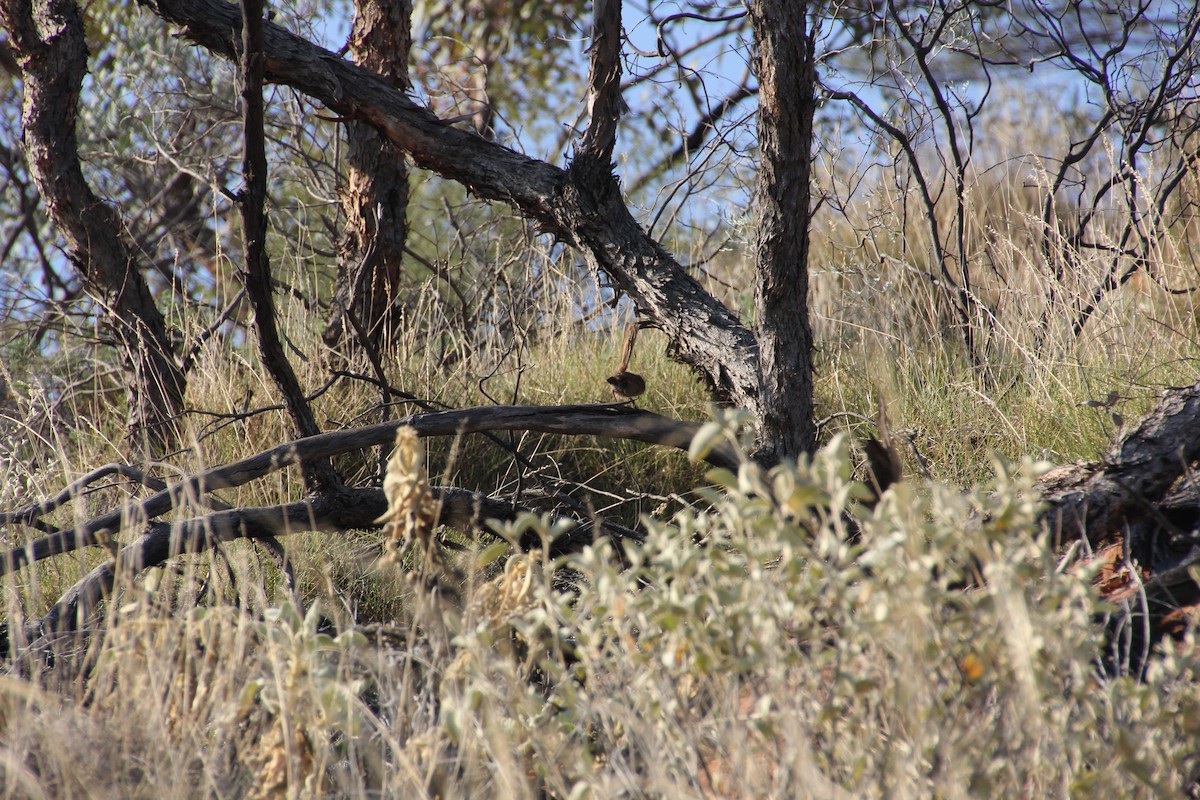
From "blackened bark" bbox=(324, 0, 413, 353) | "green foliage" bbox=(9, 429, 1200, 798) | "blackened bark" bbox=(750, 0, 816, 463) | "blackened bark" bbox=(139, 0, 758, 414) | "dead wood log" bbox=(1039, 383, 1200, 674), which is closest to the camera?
"green foliage" bbox=(9, 429, 1200, 798)

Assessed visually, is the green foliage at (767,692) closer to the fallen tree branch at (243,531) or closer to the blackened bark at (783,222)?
the fallen tree branch at (243,531)

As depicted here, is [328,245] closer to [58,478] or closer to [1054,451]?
[58,478]

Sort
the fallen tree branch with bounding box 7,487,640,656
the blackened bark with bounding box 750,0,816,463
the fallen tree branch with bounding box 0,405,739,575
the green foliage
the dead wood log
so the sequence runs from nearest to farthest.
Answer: the green foliage → the dead wood log → the fallen tree branch with bounding box 7,487,640,656 → the fallen tree branch with bounding box 0,405,739,575 → the blackened bark with bounding box 750,0,816,463

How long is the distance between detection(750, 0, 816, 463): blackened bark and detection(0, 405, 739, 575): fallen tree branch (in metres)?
0.22

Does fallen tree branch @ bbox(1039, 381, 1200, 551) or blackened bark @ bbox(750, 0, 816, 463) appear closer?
fallen tree branch @ bbox(1039, 381, 1200, 551)

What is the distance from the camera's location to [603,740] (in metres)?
1.56

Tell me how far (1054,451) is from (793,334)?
1.00 m

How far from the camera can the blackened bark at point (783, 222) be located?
7.71ft

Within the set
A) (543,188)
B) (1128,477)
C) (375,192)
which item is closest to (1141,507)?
(1128,477)

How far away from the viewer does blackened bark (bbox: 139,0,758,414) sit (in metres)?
2.65

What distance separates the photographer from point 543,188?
8.87 ft

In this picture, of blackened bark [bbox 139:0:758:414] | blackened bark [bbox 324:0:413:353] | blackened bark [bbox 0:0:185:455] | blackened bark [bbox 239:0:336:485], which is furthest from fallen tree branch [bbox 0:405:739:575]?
blackened bark [bbox 324:0:413:353]

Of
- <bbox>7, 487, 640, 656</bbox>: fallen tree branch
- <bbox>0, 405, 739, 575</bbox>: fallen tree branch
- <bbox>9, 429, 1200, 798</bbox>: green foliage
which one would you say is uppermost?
<bbox>0, 405, 739, 575</bbox>: fallen tree branch

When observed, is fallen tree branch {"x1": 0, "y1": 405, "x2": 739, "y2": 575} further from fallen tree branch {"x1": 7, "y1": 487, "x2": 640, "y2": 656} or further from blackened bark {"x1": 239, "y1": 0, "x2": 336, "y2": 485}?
blackened bark {"x1": 239, "y1": 0, "x2": 336, "y2": 485}
